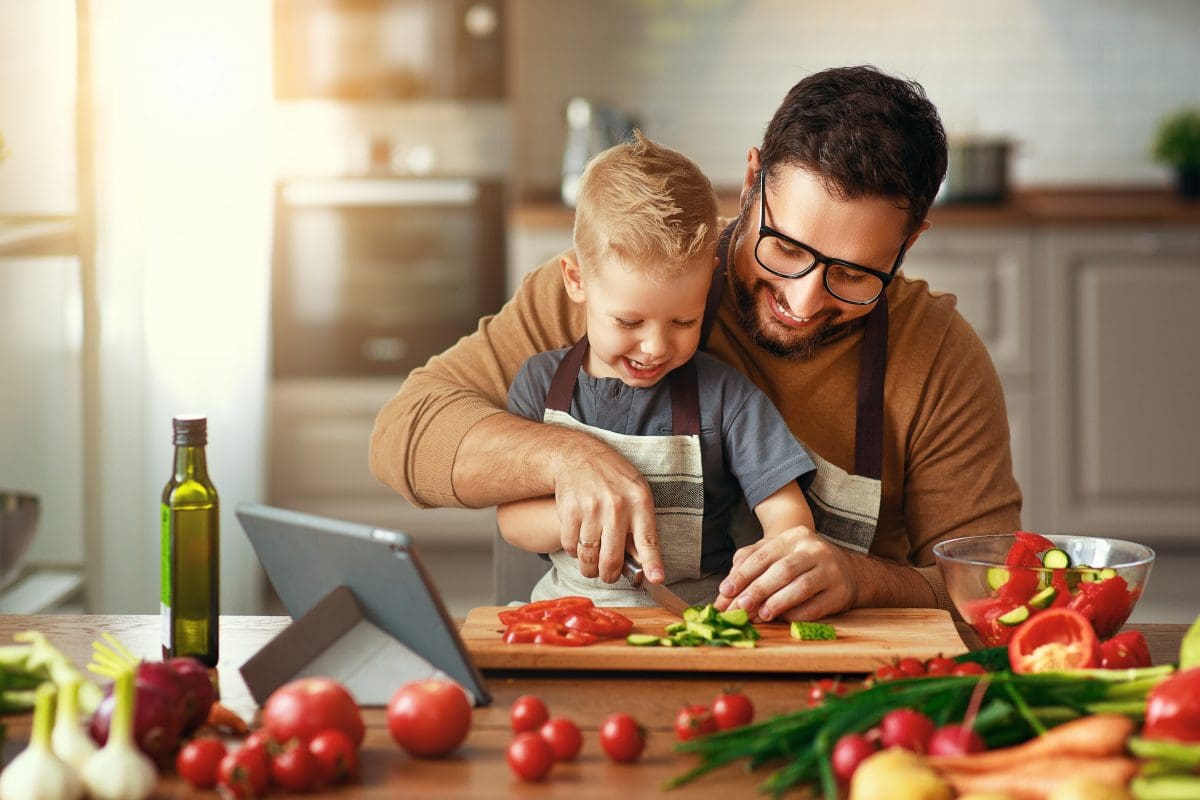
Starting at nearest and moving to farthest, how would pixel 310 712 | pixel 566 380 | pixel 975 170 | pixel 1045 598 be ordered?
pixel 310 712 → pixel 1045 598 → pixel 566 380 → pixel 975 170

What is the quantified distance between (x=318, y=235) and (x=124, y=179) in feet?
3.79

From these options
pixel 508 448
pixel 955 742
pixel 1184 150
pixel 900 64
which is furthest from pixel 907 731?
pixel 900 64

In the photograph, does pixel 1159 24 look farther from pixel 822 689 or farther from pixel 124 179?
pixel 822 689

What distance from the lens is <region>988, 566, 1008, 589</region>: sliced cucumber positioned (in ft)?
4.51

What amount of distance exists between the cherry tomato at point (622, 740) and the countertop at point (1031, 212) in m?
3.17

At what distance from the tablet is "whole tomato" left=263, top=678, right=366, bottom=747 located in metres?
0.12

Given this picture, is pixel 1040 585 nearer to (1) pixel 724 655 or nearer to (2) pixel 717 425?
(1) pixel 724 655

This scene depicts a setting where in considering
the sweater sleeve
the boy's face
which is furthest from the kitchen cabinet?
the boy's face

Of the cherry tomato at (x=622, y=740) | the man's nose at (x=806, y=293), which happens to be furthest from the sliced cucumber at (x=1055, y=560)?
the man's nose at (x=806, y=293)

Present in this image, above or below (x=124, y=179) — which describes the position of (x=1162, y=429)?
below

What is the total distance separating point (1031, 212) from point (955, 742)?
141 inches

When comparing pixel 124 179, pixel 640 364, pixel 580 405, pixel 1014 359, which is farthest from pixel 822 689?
pixel 1014 359

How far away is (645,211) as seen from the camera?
1.70m

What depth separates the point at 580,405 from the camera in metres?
1.92
